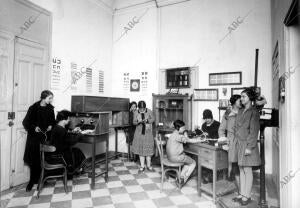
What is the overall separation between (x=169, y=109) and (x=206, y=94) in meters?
0.97

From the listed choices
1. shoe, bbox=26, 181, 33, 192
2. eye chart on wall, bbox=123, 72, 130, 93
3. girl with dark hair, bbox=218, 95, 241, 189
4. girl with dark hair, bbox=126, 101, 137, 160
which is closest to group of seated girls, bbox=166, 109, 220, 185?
girl with dark hair, bbox=218, 95, 241, 189

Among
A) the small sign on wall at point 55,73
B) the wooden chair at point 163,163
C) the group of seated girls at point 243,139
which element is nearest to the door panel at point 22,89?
the small sign on wall at point 55,73

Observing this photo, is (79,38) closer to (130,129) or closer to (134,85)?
(134,85)

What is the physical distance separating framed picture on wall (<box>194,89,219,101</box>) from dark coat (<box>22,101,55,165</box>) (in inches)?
130

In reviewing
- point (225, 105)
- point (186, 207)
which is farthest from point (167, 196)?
point (225, 105)

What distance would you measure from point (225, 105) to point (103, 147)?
3.38 meters

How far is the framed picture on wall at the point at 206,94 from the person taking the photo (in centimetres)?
493

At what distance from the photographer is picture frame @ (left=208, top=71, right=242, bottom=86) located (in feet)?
15.4

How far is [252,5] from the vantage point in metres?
4.59

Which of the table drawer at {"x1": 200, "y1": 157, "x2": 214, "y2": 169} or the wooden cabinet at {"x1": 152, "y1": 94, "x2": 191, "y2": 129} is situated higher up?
the wooden cabinet at {"x1": 152, "y1": 94, "x2": 191, "y2": 129}

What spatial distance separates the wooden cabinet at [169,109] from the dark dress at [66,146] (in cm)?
205

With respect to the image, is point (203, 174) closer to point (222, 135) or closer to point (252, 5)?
point (222, 135)

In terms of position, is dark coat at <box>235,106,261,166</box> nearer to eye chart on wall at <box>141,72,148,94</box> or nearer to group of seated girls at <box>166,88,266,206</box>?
group of seated girls at <box>166,88,266,206</box>

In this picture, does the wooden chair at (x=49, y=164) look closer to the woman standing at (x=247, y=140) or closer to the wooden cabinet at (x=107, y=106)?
the wooden cabinet at (x=107, y=106)
